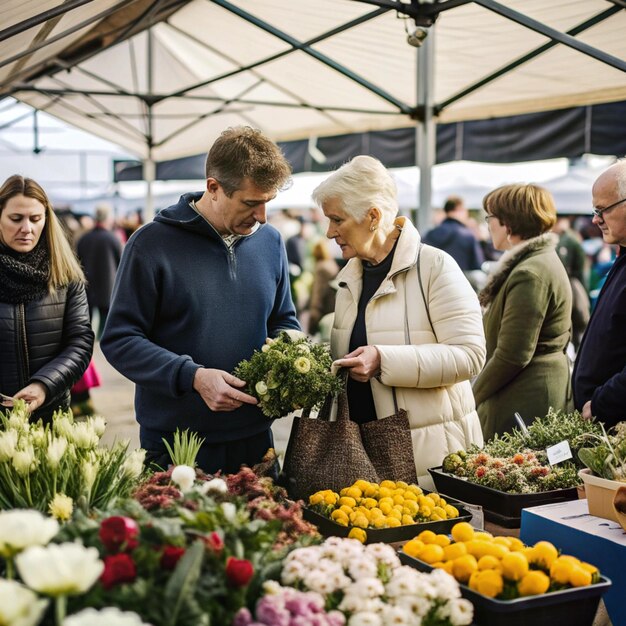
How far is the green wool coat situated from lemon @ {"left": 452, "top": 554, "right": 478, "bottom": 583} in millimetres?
1874

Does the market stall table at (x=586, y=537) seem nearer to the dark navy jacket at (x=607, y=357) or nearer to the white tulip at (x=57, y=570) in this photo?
the dark navy jacket at (x=607, y=357)

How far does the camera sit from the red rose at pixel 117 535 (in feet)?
4.22

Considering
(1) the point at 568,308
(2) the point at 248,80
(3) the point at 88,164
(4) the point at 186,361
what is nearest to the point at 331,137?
(2) the point at 248,80

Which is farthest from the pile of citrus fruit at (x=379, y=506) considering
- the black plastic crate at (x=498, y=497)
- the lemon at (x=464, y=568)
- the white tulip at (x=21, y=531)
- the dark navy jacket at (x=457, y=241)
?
the dark navy jacket at (x=457, y=241)

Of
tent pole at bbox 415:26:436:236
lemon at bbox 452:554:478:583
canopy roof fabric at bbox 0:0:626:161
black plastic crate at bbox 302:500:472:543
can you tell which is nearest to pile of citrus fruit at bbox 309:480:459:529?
black plastic crate at bbox 302:500:472:543

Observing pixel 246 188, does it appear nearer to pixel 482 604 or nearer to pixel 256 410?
pixel 256 410

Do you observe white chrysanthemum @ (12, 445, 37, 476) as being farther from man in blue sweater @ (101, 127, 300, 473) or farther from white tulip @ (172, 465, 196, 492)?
man in blue sweater @ (101, 127, 300, 473)

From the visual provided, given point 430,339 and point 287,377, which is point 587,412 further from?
point 287,377

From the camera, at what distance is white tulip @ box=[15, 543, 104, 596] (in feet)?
3.47

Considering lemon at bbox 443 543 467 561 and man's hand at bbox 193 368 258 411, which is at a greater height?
man's hand at bbox 193 368 258 411

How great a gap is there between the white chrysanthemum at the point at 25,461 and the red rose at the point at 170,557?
1.94 ft

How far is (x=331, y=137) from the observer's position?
7566 millimetres

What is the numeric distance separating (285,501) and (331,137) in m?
5.87

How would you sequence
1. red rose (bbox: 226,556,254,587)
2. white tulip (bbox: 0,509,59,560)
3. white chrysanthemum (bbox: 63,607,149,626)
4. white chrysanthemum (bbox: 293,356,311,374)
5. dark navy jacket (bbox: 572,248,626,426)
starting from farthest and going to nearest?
dark navy jacket (bbox: 572,248,626,426) → white chrysanthemum (bbox: 293,356,311,374) → red rose (bbox: 226,556,254,587) → white tulip (bbox: 0,509,59,560) → white chrysanthemum (bbox: 63,607,149,626)
